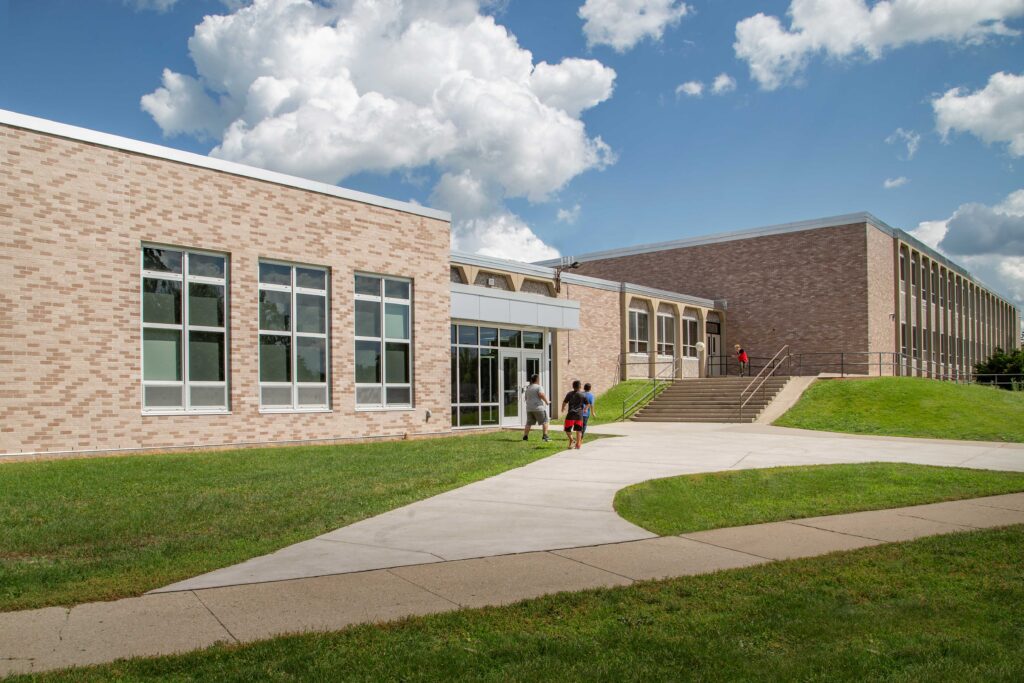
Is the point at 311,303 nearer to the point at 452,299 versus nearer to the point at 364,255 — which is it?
the point at 364,255

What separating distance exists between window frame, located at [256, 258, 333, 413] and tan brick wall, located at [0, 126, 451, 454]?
5.7 inches

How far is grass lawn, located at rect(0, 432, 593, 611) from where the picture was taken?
254 inches

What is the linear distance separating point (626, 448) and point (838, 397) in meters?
14.5

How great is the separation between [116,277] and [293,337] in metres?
3.91

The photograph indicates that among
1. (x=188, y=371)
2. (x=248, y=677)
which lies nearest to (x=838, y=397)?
(x=188, y=371)

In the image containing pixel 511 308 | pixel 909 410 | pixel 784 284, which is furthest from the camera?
pixel 784 284

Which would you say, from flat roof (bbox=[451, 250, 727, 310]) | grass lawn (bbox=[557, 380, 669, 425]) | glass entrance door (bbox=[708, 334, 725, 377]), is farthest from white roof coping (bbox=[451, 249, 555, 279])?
glass entrance door (bbox=[708, 334, 725, 377])

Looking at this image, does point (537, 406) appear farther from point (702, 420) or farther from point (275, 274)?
point (702, 420)

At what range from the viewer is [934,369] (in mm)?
47281

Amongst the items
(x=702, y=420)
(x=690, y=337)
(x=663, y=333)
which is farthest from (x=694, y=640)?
(x=690, y=337)

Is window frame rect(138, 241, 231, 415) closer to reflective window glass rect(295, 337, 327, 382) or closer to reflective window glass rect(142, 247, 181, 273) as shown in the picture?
reflective window glass rect(142, 247, 181, 273)

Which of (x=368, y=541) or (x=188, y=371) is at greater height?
(x=188, y=371)

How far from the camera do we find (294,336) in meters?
17.8

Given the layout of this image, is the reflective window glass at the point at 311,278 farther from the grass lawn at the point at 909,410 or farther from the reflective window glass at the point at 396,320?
the grass lawn at the point at 909,410
